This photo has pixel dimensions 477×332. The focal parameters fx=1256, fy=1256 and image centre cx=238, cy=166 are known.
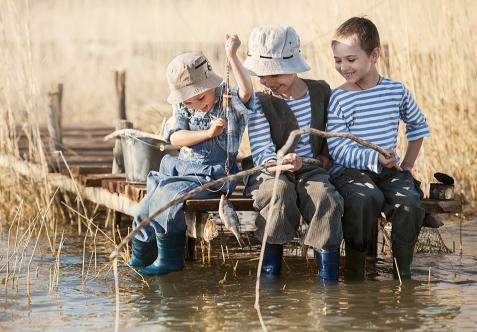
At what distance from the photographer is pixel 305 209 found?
292 inches

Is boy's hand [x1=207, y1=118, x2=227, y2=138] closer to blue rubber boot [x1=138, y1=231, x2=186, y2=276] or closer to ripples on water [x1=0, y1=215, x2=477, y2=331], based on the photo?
blue rubber boot [x1=138, y1=231, x2=186, y2=276]

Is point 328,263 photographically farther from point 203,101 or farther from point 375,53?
point 375,53

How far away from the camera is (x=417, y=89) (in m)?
10.5

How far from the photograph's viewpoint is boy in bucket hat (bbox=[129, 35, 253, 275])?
7.54 metres

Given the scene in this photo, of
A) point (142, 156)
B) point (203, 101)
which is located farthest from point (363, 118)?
point (142, 156)

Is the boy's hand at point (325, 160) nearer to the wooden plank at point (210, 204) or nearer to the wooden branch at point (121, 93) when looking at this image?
the wooden plank at point (210, 204)

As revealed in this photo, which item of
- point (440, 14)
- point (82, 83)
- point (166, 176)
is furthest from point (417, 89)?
point (82, 83)

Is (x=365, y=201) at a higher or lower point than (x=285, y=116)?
lower

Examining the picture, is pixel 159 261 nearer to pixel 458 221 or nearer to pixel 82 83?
pixel 458 221

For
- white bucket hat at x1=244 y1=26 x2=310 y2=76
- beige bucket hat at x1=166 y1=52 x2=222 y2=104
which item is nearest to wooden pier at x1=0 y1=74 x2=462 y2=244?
beige bucket hat at x1=166 y1=52 x2=222 y2=104

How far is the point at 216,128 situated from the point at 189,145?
33 cm

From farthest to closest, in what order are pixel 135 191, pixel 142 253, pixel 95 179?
pixel 95 179 < pixel 135 191 < pixel 142 253

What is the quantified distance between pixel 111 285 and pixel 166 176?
0.76 meters

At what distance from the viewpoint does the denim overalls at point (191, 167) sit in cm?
758
